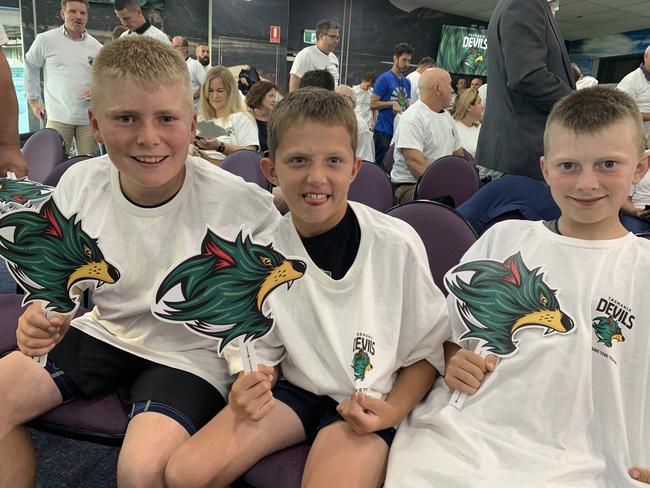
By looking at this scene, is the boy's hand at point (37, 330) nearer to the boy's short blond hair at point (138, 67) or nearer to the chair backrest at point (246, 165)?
the boy's short blond hair at point (138, 67)

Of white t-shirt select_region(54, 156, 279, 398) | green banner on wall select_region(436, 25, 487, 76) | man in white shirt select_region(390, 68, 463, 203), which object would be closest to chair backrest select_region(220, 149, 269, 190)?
man in white shirt select_region(390, 68, 463, 203)

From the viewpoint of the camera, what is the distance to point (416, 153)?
311 cm

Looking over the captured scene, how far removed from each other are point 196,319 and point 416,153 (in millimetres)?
2437

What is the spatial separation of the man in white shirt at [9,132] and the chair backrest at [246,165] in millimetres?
996

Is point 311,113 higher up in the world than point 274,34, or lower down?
lower down

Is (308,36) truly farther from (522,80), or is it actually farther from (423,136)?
(522,80)

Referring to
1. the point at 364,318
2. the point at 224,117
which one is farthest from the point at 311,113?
the point at 224,117

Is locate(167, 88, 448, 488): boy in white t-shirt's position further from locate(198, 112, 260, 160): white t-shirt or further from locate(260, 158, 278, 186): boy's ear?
locate(198, 112, 260, 160): white t-shirt

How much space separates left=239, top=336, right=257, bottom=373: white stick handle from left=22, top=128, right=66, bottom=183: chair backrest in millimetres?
2047

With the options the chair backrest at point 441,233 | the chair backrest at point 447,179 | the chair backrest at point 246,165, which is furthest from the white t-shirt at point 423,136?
the chair backrest at point 441,233

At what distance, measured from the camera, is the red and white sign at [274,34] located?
28.1 feet

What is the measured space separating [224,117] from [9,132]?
2034 mm

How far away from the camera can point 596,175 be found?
3.37ft

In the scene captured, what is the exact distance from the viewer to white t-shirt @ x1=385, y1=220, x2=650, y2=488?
0.89 m
